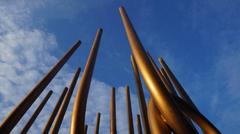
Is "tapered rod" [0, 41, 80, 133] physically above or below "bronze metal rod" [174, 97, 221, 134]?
above

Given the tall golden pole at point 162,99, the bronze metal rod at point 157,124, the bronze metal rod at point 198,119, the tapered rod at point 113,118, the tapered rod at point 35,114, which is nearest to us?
the tall golden pole at point 162,99

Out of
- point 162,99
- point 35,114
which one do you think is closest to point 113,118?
point 35,114

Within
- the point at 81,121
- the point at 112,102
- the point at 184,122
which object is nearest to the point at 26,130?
the point at 112,102

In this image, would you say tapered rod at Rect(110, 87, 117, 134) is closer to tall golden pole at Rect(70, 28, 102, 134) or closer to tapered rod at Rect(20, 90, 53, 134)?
tapered rod at Rect(20, 90, 53, 134)

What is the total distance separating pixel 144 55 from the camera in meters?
1.13

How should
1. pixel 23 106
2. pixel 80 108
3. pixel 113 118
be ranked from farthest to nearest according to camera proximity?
pixel 113 118 → pixel 23 106 → pixel 80 108

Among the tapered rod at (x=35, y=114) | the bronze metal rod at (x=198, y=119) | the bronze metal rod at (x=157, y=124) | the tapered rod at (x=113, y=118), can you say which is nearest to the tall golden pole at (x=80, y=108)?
the bronze metal rod at (x=157, y=124)

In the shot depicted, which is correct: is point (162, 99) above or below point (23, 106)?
below

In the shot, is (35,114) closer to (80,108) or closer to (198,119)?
(80,108)

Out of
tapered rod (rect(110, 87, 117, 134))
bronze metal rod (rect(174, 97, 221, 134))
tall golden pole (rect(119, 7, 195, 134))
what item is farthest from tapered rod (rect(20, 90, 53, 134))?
tall golden pole (rect(119, 7, 195, 134))

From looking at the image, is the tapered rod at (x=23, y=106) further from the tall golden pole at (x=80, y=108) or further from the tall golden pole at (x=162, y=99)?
the tall golden pole at (x=162, y=99)

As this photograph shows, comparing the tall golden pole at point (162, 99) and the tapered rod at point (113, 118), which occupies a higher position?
the tapered rod at point (113, 118)

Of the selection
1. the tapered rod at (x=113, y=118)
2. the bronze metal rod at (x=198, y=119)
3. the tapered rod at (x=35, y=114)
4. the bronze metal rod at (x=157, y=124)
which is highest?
the tapered rod at (x=35, y=114)

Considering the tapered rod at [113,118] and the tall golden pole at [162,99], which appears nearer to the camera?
the tall golden pole at [162,99]
